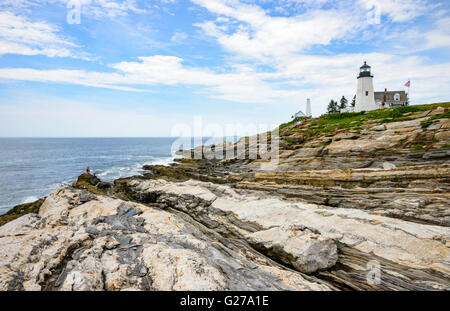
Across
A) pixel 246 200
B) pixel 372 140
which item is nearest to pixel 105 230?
pixel 246 200

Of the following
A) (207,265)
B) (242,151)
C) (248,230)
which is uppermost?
(242,151)

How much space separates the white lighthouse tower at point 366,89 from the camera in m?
45.5

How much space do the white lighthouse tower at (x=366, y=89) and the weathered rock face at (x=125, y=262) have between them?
151 feet

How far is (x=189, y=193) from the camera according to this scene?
69.3ft

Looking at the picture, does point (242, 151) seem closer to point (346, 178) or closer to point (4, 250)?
point (346, 178)

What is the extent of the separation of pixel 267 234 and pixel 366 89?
46.4m

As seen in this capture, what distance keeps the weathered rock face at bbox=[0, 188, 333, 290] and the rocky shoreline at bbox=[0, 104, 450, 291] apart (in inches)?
1.8

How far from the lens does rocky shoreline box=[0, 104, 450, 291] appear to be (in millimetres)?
8320

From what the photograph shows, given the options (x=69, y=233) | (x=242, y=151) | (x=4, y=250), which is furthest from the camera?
(x=242, y=151)

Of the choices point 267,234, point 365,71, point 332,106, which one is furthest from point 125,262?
point 332,106

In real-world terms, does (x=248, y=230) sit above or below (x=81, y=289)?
below

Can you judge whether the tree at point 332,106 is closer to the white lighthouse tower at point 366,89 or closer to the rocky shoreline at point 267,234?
the white lighthouse tower at point 366,89

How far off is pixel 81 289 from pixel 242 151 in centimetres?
3694
